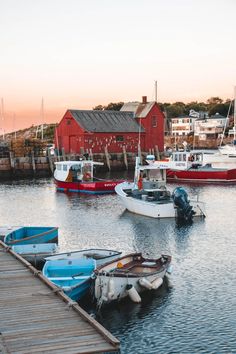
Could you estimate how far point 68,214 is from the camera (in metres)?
35.5

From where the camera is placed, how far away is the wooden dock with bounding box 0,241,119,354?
32.5ft

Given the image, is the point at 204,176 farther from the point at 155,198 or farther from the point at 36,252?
the point at 36,252

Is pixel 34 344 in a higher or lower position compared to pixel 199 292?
higher

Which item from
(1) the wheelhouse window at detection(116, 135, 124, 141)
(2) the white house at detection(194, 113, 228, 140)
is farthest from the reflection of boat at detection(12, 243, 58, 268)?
(2) the white house at detection(194, 113, 228, 140)

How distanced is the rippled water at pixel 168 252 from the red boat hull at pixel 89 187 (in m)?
1.82

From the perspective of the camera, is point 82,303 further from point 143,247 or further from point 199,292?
point 143,247

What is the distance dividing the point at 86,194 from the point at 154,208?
15777 mm

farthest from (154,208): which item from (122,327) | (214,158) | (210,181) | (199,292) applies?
(214,158)

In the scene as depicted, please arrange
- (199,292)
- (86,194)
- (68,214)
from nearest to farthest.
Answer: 1. (199,292)
2. (68,214)
3. (86,194)

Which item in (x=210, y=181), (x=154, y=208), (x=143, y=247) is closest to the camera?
(x=143, y=247)

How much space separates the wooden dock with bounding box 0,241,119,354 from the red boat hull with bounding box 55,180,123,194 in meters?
30.9

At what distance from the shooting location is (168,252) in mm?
23422

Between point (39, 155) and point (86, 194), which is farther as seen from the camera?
point (39, 155)

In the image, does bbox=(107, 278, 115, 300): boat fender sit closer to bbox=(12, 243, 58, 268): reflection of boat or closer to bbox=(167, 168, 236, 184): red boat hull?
bbox=(12, 243, 58, 268): reflection of boat
